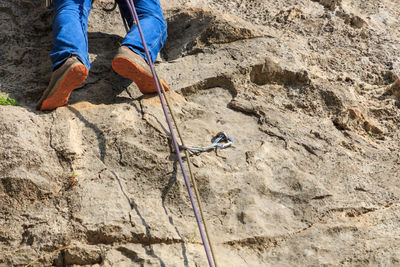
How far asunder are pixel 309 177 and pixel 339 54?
134cm

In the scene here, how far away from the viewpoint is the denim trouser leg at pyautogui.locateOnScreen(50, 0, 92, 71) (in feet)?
8.75

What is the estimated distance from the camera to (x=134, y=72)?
272 centimetres

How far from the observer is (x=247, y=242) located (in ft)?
7.51

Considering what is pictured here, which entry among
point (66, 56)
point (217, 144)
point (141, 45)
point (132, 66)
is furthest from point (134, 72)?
point (217, 144)

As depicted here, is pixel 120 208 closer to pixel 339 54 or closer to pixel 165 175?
pixel 165 175

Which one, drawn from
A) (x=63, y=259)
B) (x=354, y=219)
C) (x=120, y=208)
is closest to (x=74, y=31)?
(x=120, y=208)

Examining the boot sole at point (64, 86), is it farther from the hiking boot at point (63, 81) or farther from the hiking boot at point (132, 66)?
the hiking boot at point (132, 66)

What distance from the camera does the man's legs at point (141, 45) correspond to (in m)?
2.68

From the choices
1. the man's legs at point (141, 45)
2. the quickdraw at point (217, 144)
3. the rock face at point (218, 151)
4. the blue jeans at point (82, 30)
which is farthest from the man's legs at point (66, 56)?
the quickdraw at point (217, 144)

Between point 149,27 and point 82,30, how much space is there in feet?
1.38

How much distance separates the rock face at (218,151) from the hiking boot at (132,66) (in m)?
0.14

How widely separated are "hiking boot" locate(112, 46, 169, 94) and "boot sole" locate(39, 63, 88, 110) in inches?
7.5

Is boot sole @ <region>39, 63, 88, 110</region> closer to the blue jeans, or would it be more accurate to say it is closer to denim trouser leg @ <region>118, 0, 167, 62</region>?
the blue jeans

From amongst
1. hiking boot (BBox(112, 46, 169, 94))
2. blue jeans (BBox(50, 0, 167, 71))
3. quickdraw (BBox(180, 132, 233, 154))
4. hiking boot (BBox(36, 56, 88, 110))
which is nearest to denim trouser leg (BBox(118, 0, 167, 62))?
blue jeans (BBox(50, 0, 167, 71))
